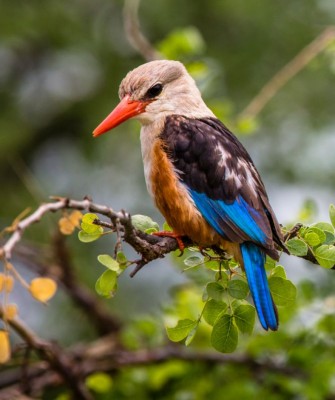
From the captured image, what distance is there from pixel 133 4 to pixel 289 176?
2.00 m

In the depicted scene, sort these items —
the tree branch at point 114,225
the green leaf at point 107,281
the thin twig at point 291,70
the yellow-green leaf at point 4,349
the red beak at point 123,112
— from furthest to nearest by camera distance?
the thin twig at point 291,70 < the red beak at point 123,112 < the green leaf at point 107,281 < the yellow-green leaf at point 4,349 < the tree branch at point 114,225

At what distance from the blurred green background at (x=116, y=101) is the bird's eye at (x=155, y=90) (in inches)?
77.8

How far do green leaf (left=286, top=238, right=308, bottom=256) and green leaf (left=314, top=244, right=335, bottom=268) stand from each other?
0.03 meters

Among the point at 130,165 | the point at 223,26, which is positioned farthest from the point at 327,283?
the point at 223,26

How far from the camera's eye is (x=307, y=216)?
3598mm

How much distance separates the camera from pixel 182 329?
250 cm

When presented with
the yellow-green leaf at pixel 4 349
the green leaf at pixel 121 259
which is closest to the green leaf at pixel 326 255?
the green leaf at pixel 121 259

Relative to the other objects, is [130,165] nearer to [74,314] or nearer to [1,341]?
[74,314]

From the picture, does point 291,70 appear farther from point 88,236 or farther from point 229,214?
point 88,236

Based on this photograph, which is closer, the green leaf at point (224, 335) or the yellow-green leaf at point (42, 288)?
the yellow-green leaf at point (42, 288)

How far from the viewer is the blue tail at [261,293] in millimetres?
2637

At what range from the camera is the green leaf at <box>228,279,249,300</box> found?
2498mm

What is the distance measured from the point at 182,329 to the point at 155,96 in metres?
1.37

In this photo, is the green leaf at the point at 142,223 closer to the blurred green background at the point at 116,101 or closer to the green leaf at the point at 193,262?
the green leaf at the point at 193,262
